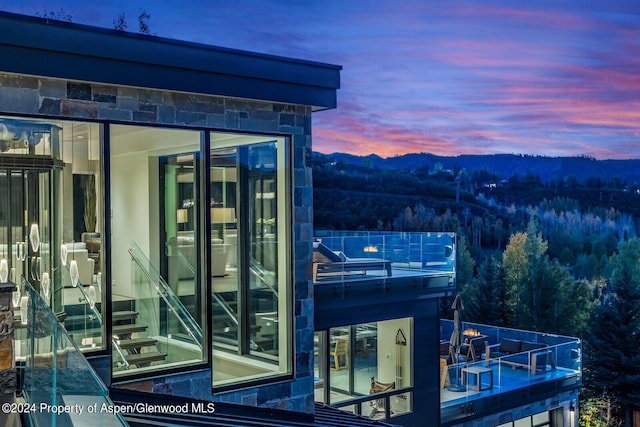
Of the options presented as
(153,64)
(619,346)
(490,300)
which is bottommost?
(619,346)

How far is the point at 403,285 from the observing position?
11156 millimetres

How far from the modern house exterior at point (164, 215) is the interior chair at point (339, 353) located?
6.53 feet

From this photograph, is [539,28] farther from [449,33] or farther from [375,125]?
[375,125]

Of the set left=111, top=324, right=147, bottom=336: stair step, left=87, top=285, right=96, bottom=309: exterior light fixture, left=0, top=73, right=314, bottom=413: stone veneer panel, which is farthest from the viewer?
left=111, top=324, right=147, bottom=336: stair step

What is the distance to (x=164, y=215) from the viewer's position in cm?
715

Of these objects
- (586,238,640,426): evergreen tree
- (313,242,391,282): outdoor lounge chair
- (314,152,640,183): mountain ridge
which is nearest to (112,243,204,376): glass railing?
(313,242,391,282): outdoor lounge chair

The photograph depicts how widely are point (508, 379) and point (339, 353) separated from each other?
4.40m

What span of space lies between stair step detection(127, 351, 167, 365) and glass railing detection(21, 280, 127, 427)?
2160 millimetres

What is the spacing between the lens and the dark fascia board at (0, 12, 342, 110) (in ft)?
19.4

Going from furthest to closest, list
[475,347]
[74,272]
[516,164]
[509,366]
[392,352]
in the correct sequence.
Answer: [516,164] → [475,347] → [509,366] → [392,352] → [74,272]

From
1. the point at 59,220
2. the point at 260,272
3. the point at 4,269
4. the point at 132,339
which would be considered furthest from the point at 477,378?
the point at 4,269

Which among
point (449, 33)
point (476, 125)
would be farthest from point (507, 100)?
point (449, 33)

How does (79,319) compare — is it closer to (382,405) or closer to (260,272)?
(260,272)

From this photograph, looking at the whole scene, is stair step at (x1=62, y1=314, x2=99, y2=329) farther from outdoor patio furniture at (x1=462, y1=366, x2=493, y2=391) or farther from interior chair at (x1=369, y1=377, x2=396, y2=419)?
outdoor patio furniture at (x1=462, y1=366, x2=493, y2=391)
